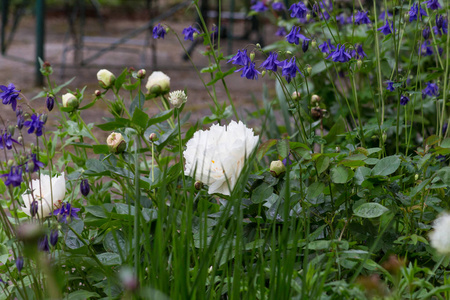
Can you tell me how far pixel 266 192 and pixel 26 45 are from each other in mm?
4824

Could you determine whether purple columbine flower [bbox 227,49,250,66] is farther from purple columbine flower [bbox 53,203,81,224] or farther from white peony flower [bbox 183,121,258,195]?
purple columbine flower [bbox 53,203,81,224]

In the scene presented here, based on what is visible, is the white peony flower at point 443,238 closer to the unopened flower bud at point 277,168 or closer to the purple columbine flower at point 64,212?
the unopened flower bud at point 277,168

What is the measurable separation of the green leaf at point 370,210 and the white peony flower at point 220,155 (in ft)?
0.74

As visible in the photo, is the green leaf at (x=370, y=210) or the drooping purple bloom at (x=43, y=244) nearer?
the drooping purple bloom at (x=43, y=244)

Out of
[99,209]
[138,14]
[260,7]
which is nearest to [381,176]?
[99,209]

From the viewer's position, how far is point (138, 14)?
8.65m

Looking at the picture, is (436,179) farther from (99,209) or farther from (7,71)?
(7,71)

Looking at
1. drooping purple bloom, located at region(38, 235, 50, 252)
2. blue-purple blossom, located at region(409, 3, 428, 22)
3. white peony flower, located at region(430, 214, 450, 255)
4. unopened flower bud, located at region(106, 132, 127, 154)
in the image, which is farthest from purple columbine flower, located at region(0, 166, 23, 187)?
blue-purple blossom, located at region(409, 3, 428, 22)

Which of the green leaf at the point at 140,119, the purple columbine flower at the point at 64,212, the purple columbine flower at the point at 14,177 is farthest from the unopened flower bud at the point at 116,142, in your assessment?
the purple columbine flower at the point at 14,177

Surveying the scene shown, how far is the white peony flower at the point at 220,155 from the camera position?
1.15 metres

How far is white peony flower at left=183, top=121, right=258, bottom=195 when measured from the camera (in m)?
1.15

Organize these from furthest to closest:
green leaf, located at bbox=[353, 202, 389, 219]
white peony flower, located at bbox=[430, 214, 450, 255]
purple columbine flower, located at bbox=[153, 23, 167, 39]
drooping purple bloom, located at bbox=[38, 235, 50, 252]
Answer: purple columbine flower, located at bbox=[153, 23, 167, 39] < green leaf, located at bbox=[353, 202, 389, 219] < drooping purple bloom, located at bbox=[38, 235, 50, 252] < white peony flower, located at bbox=[430, 214, 450, 255]

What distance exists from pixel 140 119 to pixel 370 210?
50 centimetres

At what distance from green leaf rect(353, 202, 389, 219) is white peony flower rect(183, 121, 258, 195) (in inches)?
8.9
